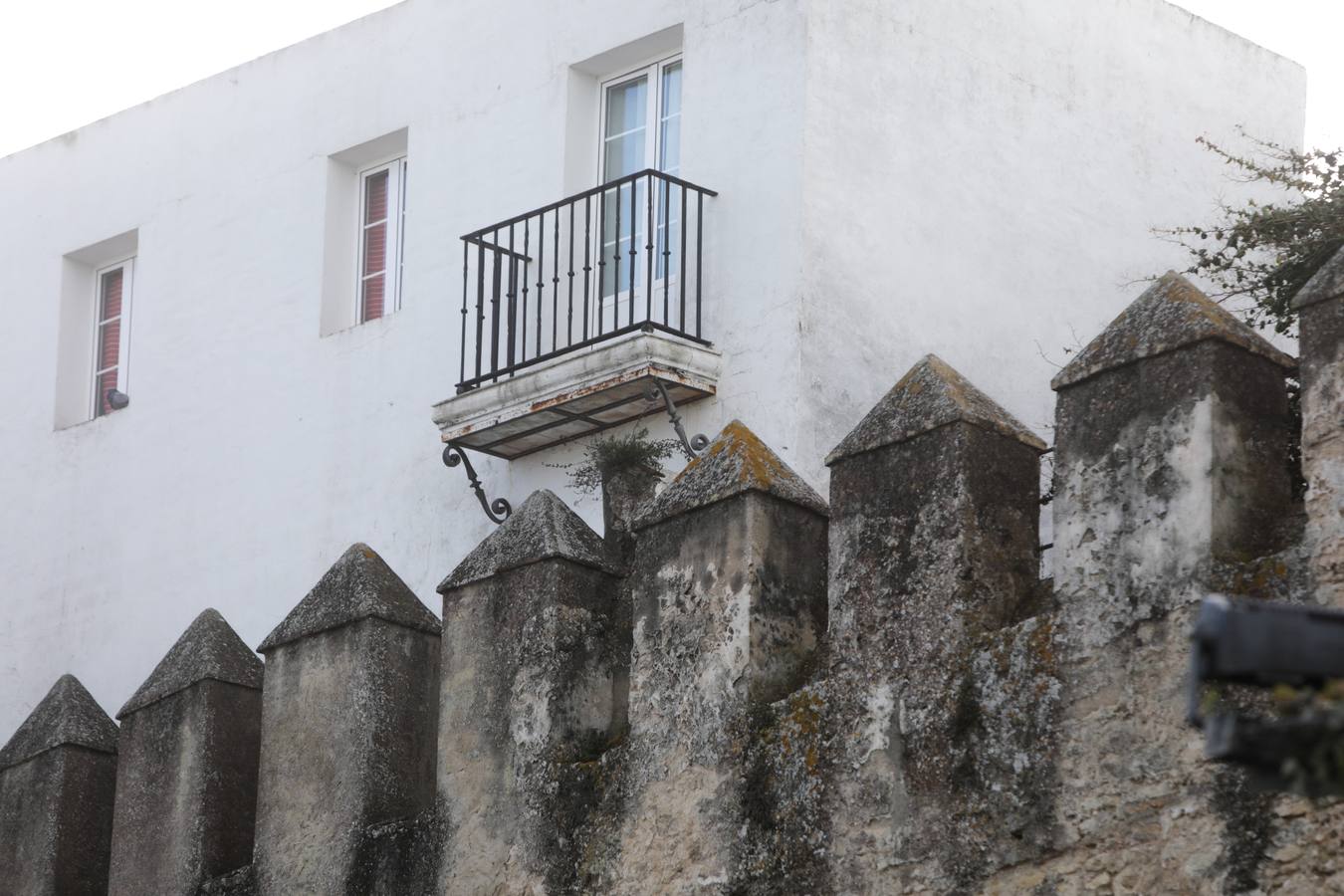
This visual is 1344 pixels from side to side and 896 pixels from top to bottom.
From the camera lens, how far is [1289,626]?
4727 millimetres

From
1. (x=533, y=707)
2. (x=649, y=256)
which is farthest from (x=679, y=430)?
(x=533, y=707)

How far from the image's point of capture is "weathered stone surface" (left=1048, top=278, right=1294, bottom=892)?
25.3ft

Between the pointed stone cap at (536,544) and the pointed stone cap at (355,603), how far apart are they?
0.32 metres

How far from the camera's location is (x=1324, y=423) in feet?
25.3

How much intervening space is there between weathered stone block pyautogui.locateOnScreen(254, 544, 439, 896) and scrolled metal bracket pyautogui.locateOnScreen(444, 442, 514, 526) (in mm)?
1964

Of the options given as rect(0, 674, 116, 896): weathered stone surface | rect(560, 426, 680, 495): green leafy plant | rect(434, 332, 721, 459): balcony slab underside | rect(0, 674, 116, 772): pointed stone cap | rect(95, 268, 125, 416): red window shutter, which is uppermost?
rect(95, 268, 125, 416): red window shutter

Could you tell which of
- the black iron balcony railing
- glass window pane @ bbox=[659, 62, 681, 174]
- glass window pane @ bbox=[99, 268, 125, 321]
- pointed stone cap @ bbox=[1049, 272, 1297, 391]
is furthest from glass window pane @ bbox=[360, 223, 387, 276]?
pointed stone cap @ bbox=[1049, 272, 1297, 391]

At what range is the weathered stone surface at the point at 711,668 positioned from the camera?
9.09 meters

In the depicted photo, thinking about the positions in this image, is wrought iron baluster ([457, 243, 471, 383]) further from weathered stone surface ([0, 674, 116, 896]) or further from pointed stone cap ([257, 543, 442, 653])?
weathered stone surface ([0, 674, 116, 896])

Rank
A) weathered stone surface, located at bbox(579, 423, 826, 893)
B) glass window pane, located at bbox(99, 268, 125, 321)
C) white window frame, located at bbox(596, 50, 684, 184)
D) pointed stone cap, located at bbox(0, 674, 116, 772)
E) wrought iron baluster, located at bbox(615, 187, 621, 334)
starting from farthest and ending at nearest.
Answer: glass window pane, located at bbox(99, 268, 125, 321) → white window frame, located at bbox(596, 50, 684, 184) → wrought iron baluster, located at bbox(615, 187, 621, 334) → pointed stone cap, located at bbox(0, 674, 116, 772) → weathered stone surface, located at bbox(579, 423, 826, 893)

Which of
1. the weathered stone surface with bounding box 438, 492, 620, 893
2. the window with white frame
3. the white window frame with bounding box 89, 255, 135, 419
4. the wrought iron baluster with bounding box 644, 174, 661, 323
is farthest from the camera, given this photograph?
the white window frame with bounding box 89, 255, 135, 419

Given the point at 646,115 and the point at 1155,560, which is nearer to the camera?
the point at 1155,560

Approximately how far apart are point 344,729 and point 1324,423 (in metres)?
4.50

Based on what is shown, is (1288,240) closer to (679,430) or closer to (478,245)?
(679,430)
